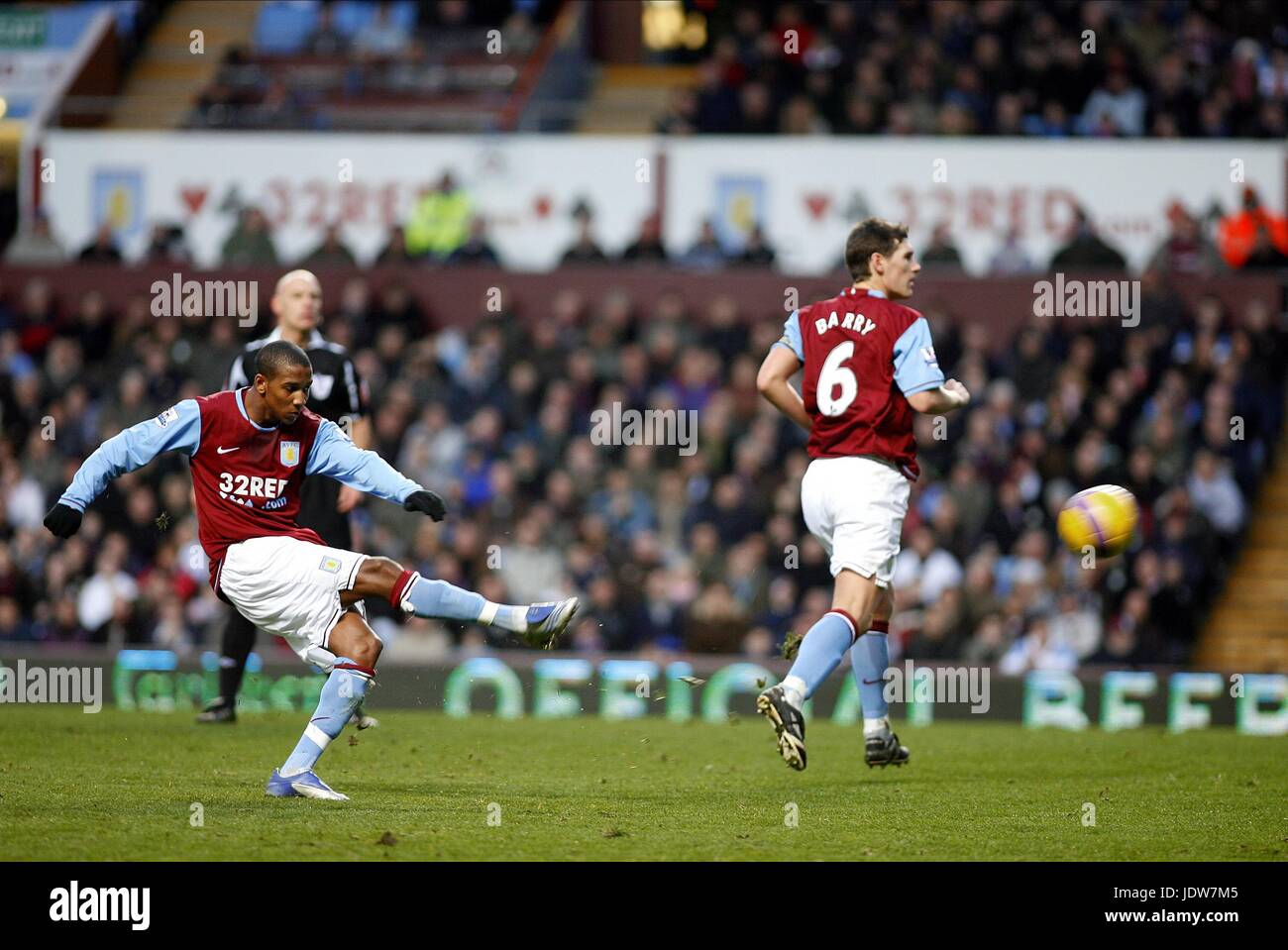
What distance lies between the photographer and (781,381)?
8.70 meters

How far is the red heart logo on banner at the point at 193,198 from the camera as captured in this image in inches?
771

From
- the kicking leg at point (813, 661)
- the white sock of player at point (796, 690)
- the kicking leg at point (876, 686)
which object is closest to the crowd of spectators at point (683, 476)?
the kicking leg at point (876, 686)

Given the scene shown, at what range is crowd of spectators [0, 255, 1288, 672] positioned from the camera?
1494 centimetres

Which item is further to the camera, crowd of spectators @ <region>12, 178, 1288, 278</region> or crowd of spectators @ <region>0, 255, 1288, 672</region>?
crowd of spectators @ <region>12, 178, 1288, 278</region>

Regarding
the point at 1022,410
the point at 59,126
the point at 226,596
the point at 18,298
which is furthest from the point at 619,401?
the point at 226,596

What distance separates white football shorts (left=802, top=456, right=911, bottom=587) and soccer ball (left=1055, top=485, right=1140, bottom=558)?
4.33 ft

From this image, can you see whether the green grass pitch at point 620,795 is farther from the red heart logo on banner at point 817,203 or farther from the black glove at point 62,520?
the red heart logo on banner at point 817,203

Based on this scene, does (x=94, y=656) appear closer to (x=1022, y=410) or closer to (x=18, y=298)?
(x=18, y=298)

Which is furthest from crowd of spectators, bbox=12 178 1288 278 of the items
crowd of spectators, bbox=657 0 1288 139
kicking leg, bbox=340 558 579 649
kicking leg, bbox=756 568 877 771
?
kicking leg, bbox=340 558 579 649

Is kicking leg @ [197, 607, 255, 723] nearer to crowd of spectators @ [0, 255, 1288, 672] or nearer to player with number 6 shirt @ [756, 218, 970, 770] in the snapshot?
player with number 6 shirt @ [756, 218, 970, 770]

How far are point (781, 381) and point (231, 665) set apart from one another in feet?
12.8

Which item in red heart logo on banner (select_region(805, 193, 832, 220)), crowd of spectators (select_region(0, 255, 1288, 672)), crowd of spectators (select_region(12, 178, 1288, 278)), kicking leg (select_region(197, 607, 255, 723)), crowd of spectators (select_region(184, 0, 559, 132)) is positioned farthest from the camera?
crowd of spectators (select_region(184, 0, 559, 132))

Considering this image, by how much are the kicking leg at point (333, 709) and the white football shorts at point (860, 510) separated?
6.90ft

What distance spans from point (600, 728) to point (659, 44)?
1328 centimetres
